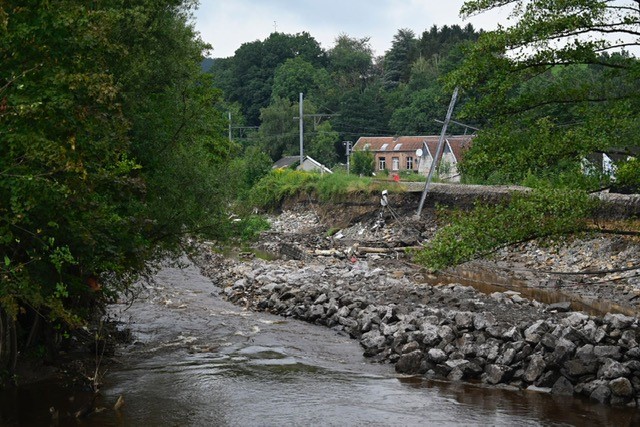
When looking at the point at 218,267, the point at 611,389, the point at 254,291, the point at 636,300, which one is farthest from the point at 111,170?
the point at 218,267

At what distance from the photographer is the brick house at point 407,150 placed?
70.3 meters

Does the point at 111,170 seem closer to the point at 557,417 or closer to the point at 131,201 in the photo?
the point at 131,201

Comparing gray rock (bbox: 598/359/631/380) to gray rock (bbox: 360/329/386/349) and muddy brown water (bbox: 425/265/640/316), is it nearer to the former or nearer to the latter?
gray rock (bbox: 360/329/386/349)

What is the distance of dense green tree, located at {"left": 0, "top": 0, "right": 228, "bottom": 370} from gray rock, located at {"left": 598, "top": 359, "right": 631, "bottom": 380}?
8.13 meters

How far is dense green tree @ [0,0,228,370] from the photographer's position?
9188 mm

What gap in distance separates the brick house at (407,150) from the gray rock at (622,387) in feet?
178

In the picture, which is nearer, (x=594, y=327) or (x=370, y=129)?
(x=594, y=327)

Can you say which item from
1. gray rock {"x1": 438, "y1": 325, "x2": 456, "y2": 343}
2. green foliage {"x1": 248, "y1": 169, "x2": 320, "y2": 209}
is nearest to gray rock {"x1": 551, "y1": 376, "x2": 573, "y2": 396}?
gray rock {"x1": 438, "y1": 325, "x2": 456, "y2": 343}

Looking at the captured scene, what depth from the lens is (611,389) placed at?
12.8 m

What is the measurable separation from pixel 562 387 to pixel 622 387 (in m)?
1.03

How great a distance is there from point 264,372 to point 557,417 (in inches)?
218

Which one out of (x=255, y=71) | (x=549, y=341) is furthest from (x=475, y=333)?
(x=255, y=71)

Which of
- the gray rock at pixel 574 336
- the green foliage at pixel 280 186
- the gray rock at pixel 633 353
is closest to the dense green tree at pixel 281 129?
the green foliage at pixel 280 186

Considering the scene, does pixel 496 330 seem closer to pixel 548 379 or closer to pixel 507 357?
pixel 507 357
